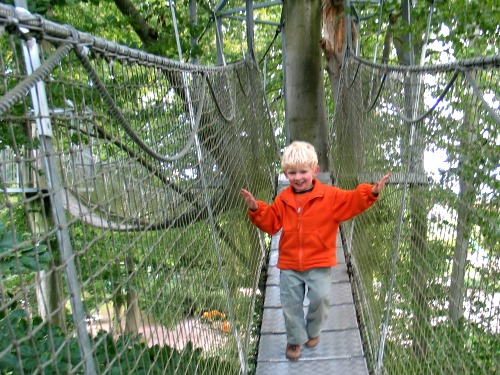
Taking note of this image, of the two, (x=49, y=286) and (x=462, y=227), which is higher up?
(x=462, y=227)

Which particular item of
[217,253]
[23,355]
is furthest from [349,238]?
[23,355]

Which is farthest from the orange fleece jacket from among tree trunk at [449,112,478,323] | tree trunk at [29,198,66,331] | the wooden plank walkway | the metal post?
the metal post

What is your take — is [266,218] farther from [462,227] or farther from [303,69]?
[303,69]

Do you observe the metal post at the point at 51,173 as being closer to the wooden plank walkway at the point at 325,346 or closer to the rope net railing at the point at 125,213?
the rope net railing at the point at 125,213

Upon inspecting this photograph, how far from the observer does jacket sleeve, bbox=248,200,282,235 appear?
6.20 feet

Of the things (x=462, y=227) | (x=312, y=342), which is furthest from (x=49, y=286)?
(x=462, y=227)

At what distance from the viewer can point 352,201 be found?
1.82 meters

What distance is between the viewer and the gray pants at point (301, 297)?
188cm

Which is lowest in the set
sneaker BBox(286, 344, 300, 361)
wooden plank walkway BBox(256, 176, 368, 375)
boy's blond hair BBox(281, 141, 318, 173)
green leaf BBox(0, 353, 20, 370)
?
wooden plank walkway BBox(256, 176, 368, 375)

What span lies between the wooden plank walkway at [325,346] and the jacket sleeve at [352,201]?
0.52 meters

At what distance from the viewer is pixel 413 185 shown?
188 centimetres

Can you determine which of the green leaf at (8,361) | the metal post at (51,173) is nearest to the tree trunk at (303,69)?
the green leaf at (8,361)

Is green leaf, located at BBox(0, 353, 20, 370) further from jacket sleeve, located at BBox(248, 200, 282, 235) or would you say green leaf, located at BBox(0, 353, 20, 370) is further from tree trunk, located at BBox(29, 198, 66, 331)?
jacket sleeve, located at BBox(248, 200, 282, 235)

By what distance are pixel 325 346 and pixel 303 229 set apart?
0.49 m
